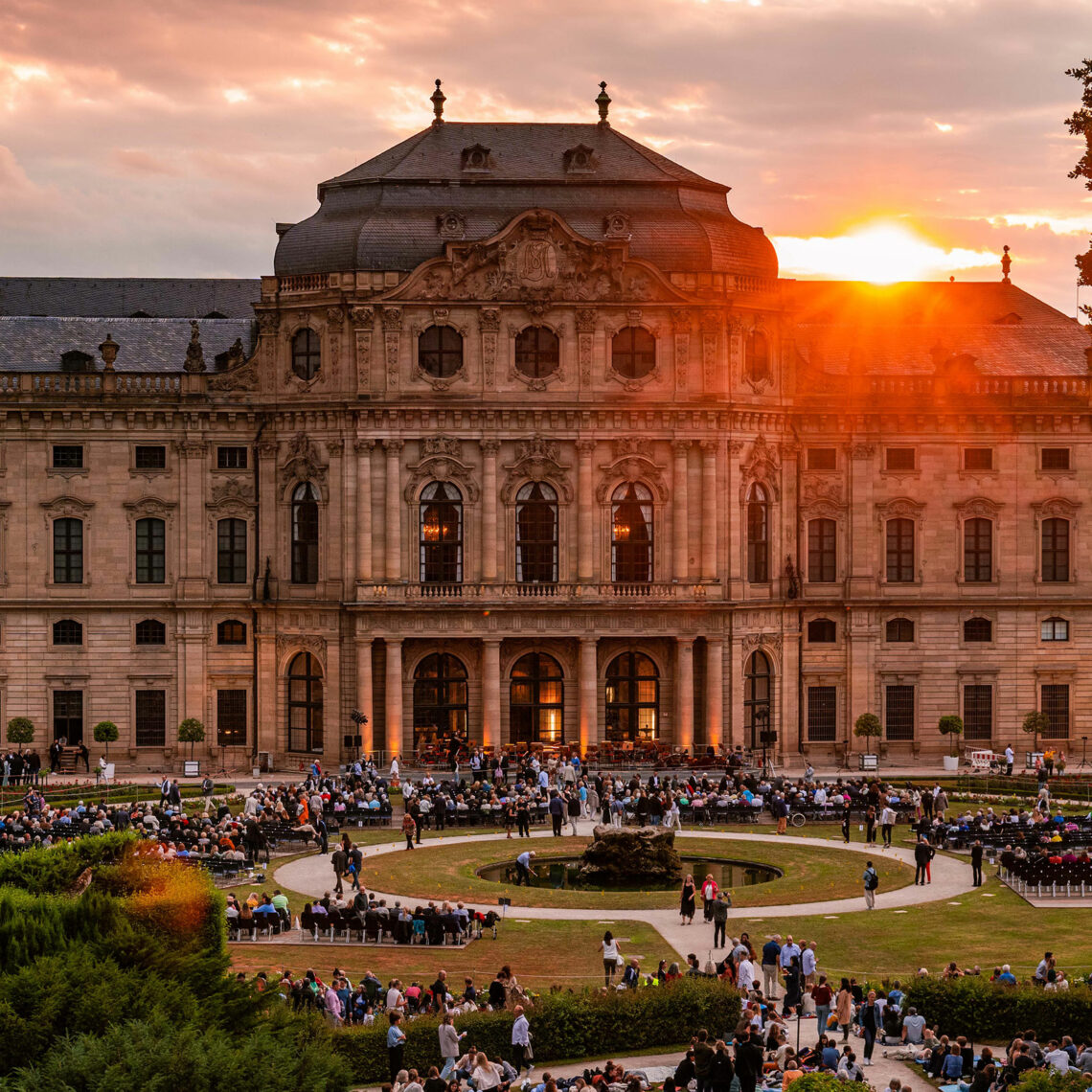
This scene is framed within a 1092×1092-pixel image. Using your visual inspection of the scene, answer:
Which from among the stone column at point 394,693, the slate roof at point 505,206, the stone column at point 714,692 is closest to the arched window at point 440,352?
the slate roof at point 505,206

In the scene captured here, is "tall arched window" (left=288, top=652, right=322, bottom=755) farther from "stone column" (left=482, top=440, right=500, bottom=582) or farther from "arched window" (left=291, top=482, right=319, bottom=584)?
"stone column" (left=482, top=440, right=500, bottom=582)

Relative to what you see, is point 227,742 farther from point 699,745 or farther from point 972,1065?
point 972,1065

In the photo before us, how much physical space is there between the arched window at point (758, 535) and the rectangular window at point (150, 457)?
28222 millimetres

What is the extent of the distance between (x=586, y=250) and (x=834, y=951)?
148 ft

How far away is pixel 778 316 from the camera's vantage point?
92688 mm

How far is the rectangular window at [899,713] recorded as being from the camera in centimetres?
9469

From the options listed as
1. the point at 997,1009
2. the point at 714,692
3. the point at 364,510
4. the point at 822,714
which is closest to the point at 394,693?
the point at 364,510

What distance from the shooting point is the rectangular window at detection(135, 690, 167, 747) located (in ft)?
301

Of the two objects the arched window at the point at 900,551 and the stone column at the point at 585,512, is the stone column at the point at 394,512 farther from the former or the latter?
the arched window at the point at 900,551

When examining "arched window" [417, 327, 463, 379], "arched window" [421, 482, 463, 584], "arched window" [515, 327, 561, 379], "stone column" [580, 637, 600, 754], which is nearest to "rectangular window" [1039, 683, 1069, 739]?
"stone column" [580, 637, 600, 754]

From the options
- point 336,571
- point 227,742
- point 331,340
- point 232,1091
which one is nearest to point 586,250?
point 331,340

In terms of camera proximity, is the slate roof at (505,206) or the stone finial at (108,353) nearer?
the slate roof at (505,206)

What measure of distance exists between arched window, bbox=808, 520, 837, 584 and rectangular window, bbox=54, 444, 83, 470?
117ft

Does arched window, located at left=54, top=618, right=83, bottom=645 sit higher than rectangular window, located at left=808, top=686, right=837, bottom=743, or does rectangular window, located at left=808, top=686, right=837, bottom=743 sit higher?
arched window, located at left=54, top=618, right=83, bottom=645
